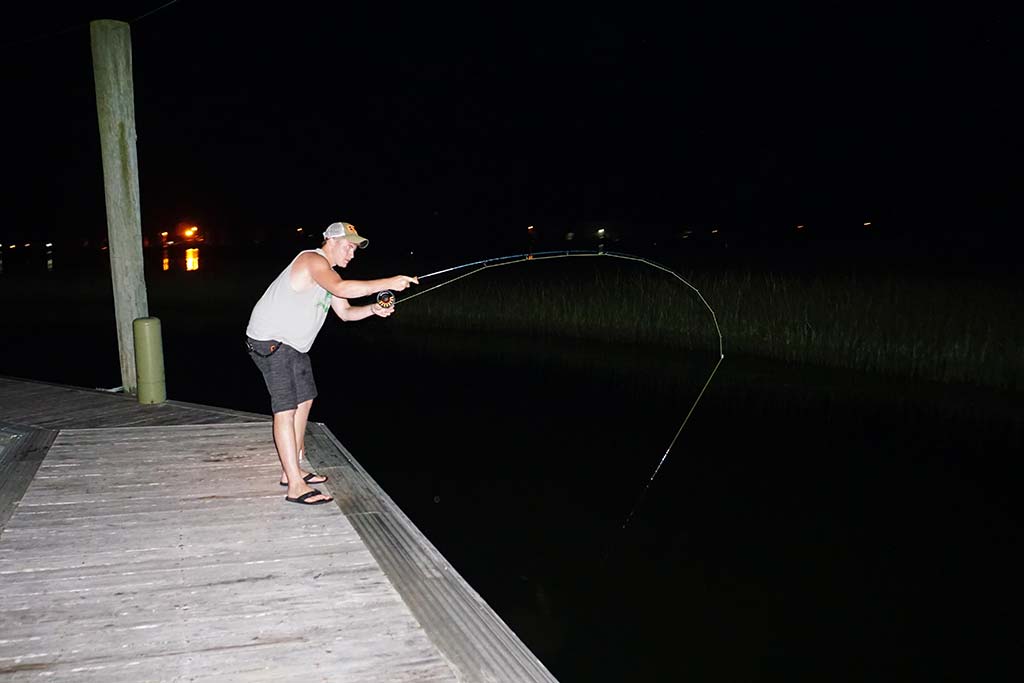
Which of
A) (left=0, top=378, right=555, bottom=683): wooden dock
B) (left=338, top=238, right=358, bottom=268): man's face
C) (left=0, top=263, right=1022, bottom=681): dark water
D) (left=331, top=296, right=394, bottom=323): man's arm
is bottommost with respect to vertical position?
(left=0, top=263, right=1022, bottom=681): dark water

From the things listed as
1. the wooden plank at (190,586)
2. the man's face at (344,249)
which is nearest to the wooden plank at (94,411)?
the wooden plank at (190,586)

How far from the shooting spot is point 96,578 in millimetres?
3467

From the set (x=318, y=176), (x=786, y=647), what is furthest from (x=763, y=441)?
(x=318, y=176)

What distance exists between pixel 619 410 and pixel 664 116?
5632 centimetres

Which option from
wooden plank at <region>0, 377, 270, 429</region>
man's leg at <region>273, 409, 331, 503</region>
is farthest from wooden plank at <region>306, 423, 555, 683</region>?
wooden plank at <region>0, 377, 270, 429</region>

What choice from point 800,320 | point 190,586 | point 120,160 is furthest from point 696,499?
point 800,320

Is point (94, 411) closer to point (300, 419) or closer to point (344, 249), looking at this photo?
point (300, 419)

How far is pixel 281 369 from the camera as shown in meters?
4.30

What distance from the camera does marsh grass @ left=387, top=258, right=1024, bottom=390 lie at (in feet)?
36.1

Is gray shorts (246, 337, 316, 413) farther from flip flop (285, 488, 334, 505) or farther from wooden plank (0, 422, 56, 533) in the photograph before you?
wooden plank (0, 422, 56, 533)

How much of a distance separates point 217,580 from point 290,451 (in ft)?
3.33

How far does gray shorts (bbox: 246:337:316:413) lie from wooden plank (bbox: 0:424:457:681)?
2.06ft

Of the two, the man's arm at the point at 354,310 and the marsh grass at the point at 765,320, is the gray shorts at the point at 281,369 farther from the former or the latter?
the marsh grass at the point at 765,320

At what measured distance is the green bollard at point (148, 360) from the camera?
680 cm
